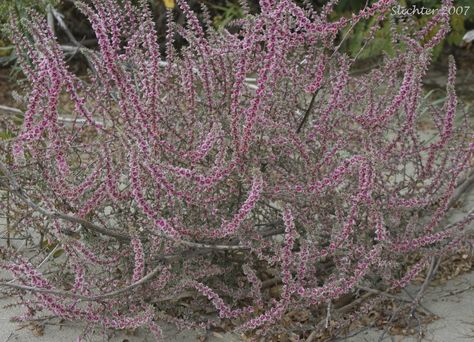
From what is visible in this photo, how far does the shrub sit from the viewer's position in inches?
91.2

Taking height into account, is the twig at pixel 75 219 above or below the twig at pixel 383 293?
above

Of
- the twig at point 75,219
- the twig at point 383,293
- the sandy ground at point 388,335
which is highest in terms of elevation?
the twig at point 75,219

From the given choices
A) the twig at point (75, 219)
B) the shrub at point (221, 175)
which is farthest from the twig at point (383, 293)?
the twig at point (75, 219)

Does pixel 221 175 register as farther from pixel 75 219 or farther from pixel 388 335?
pixel 388 335

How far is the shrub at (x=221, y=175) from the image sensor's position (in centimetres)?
232

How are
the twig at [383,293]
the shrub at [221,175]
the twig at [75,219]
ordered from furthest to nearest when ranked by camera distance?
the twig at [383,293]
the shrub at [221,175]
the twig at [75,219]

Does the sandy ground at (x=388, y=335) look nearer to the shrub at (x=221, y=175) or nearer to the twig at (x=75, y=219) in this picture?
the shrub at (x=221, y=175)

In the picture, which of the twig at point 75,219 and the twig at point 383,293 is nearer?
the twig at point 75,219

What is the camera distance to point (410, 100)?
2705mm

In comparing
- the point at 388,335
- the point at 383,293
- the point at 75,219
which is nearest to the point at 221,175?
the point at 75,219

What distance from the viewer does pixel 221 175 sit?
7.48ft

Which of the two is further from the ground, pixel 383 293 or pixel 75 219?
pixel 75 219

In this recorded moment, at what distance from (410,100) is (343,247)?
0.60 m

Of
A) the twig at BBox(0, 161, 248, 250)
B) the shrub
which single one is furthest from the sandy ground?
the twig at BBox(0, 161, 248, 250)
